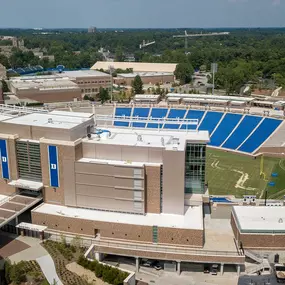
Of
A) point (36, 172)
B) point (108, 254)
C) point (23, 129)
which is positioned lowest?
point (108, 254)

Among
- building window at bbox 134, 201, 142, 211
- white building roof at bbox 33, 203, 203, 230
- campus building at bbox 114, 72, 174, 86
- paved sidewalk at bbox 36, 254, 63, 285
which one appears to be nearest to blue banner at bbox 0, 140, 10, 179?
white building roof at bbox 33, 203, 203, 230

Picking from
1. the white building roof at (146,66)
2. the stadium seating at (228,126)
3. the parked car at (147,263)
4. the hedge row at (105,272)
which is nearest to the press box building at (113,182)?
the parked car at (147,263)

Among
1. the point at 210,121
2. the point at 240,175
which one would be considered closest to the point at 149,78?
the point at 210,121

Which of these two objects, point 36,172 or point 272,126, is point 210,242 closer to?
point 36,172

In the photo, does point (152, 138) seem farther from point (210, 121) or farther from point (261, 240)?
point (210, 121)

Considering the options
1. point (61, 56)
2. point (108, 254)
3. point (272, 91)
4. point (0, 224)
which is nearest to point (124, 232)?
point (108, 254)

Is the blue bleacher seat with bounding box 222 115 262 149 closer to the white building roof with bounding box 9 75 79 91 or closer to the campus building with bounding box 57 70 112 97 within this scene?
the white building roof with bounding box 9 75 79 91
